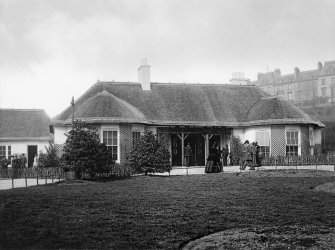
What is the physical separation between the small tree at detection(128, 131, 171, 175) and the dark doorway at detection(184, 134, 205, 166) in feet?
28.9

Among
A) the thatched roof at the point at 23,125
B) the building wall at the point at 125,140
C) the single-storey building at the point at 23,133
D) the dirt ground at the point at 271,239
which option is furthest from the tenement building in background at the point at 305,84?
the dirt ground at the point at 271,239

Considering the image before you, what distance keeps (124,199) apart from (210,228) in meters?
4.71

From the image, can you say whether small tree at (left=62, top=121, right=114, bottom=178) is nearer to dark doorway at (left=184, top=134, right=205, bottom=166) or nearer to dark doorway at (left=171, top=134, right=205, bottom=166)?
dark doorway at (left=171, top=134, right=205, bottom=166)

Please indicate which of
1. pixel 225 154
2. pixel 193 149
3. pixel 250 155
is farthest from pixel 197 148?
pixel 250 155

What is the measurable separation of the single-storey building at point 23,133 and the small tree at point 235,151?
15915mm

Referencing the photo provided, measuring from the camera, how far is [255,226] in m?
8.30

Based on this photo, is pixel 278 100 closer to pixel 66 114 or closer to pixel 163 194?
pixel 66 114

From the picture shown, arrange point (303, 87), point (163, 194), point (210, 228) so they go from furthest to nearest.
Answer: point (303, 87)
point (163, 194)
point (210, 228)

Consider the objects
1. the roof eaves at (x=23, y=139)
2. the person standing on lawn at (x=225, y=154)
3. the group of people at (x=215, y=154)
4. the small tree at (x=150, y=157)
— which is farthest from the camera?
the roof eaves at (x=23, y=139)

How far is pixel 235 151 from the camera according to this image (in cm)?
2845

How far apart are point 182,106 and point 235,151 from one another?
4.86 meters

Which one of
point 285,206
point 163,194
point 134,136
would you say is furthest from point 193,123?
point 285,206

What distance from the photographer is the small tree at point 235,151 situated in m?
28.4

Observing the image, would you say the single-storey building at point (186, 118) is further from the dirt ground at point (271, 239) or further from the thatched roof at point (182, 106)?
the dirt ground at point (271, 239)
